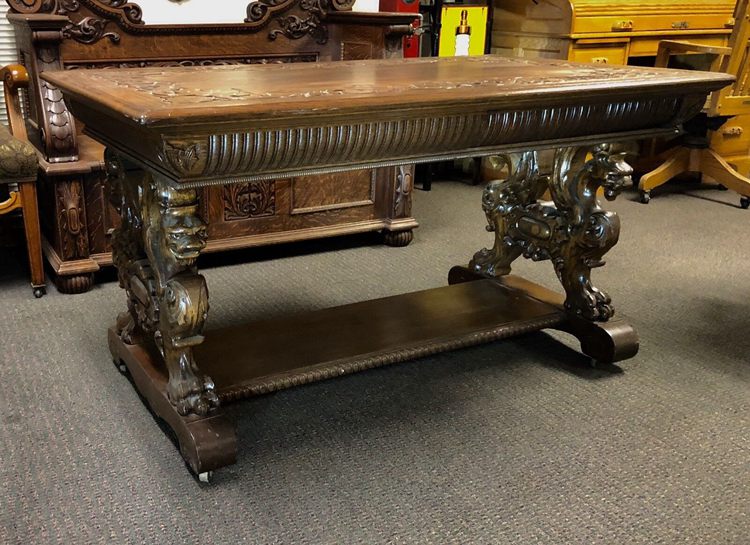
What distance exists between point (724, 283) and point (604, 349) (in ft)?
3.30

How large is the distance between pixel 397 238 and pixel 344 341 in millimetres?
1264

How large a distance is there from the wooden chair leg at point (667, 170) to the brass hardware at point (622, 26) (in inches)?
28.0

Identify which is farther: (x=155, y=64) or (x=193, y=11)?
(x=193, y=11)

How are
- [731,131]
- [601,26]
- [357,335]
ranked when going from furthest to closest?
[731,131] → [601,26] → [357,335]

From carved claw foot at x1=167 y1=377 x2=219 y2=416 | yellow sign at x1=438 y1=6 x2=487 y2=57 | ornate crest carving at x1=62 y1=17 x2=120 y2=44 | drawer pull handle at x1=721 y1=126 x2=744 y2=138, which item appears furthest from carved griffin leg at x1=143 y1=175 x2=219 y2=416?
drawer pull handle at x1=721 y1=126 x2=744 y2=138

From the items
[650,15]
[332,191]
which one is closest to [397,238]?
[332,191]

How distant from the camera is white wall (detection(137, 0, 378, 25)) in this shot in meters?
2.94

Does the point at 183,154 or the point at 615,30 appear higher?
the point at 615,30

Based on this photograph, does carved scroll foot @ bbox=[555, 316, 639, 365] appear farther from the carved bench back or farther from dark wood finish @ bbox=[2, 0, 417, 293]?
the carved bench back

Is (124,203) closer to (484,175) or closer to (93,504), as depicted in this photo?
(93,504)

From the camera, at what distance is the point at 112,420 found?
1844mm

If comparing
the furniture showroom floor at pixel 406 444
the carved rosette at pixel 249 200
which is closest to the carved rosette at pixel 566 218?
the furniture showroom floor at pixel 406 444

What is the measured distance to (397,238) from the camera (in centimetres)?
319

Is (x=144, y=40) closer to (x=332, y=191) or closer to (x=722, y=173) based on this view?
(x=332, y=191)
